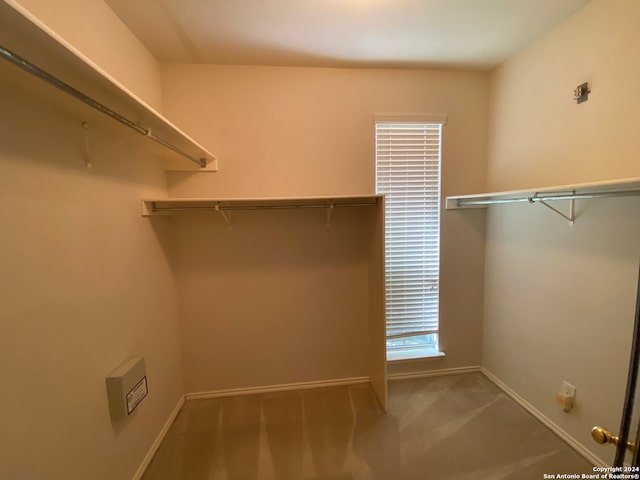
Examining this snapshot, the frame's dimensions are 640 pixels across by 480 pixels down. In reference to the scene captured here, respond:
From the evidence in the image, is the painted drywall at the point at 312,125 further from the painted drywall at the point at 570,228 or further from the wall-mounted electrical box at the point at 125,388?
the wall-mounted electrical box at the point at 125,388

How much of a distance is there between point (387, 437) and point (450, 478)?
1.33 feet

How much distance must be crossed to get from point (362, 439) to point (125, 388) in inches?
57.0

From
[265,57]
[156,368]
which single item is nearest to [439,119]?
[265,57]

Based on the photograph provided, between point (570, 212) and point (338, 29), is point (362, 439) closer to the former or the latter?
point (570, 212)

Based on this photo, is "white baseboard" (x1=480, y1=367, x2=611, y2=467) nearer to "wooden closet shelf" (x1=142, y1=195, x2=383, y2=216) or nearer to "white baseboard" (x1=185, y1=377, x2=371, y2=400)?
"white baseboard" (x1=185, y1=377, x2=371, y2=400)

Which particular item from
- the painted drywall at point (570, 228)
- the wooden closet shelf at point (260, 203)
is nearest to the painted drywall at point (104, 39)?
the wooden closet shelf at point (260, 203)

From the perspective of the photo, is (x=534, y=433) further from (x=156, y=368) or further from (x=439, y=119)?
(x=156, y=368)

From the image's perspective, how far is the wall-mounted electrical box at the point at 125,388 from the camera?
1380 millimetres

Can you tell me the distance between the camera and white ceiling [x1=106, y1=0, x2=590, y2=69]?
5.02ft

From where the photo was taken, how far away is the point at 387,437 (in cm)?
183

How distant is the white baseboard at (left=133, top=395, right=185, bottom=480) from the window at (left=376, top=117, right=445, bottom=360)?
1.76m

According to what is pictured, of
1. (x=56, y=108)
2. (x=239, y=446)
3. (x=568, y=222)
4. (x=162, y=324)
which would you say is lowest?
(x=239, y=446)

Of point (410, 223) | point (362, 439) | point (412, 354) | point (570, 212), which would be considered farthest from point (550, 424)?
point (410, 223)

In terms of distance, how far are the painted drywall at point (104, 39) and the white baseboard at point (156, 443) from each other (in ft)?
7.22
